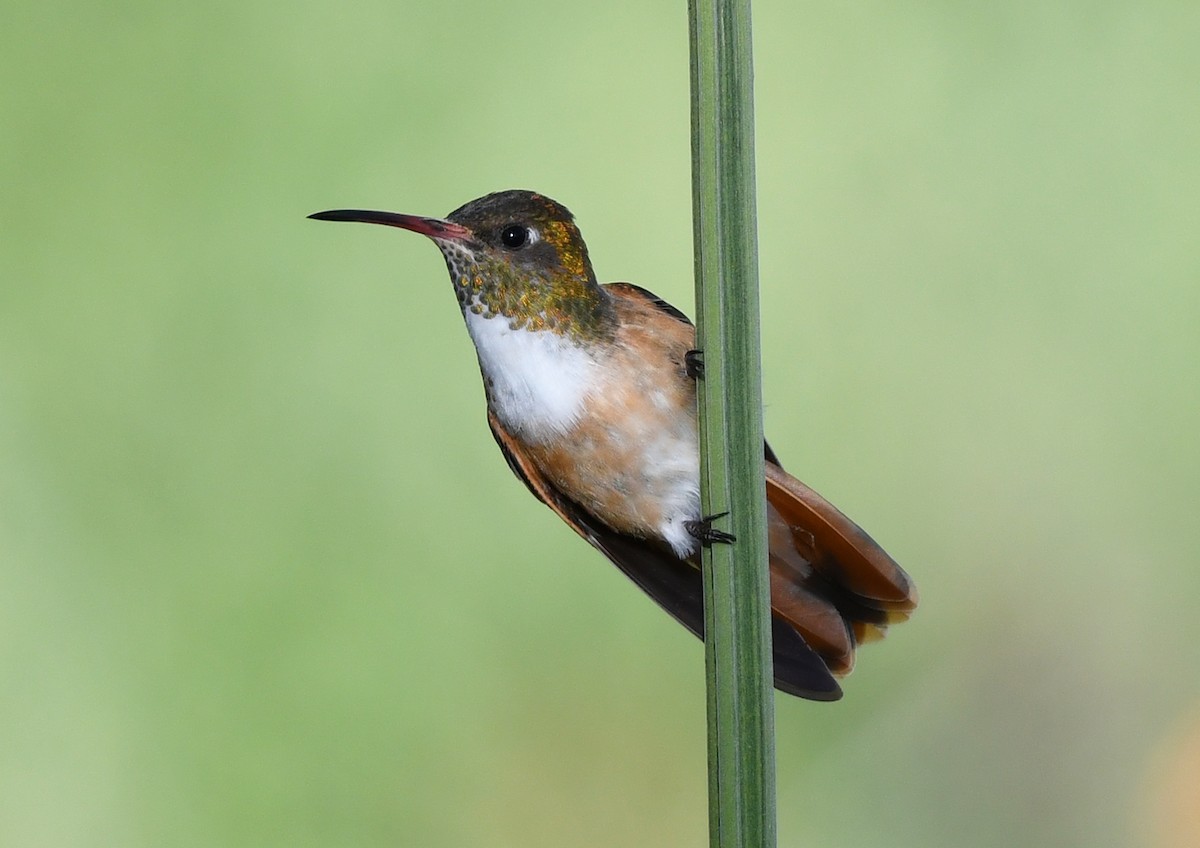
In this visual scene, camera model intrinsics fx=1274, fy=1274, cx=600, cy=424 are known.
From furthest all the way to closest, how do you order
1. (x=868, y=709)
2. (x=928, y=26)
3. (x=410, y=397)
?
1. (x=928, y=26)
2. (x=410, y=397)
3. (x=868, y=709)

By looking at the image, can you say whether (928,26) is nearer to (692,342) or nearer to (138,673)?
(692,342)

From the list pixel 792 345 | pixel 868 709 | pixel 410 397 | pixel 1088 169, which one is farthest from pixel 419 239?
pixel 1088 169

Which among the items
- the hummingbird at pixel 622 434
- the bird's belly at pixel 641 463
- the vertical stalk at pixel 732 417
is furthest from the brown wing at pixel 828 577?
the vertical stalk at pixel 732 417

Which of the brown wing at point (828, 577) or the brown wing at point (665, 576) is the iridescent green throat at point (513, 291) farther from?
the brown wing at point (828, 577)

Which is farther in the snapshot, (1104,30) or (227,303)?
(1104,30)

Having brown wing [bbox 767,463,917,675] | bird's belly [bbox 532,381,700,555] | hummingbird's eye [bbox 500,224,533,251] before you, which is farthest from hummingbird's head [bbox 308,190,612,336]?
brown wing [bbox 767,463,917,675]
